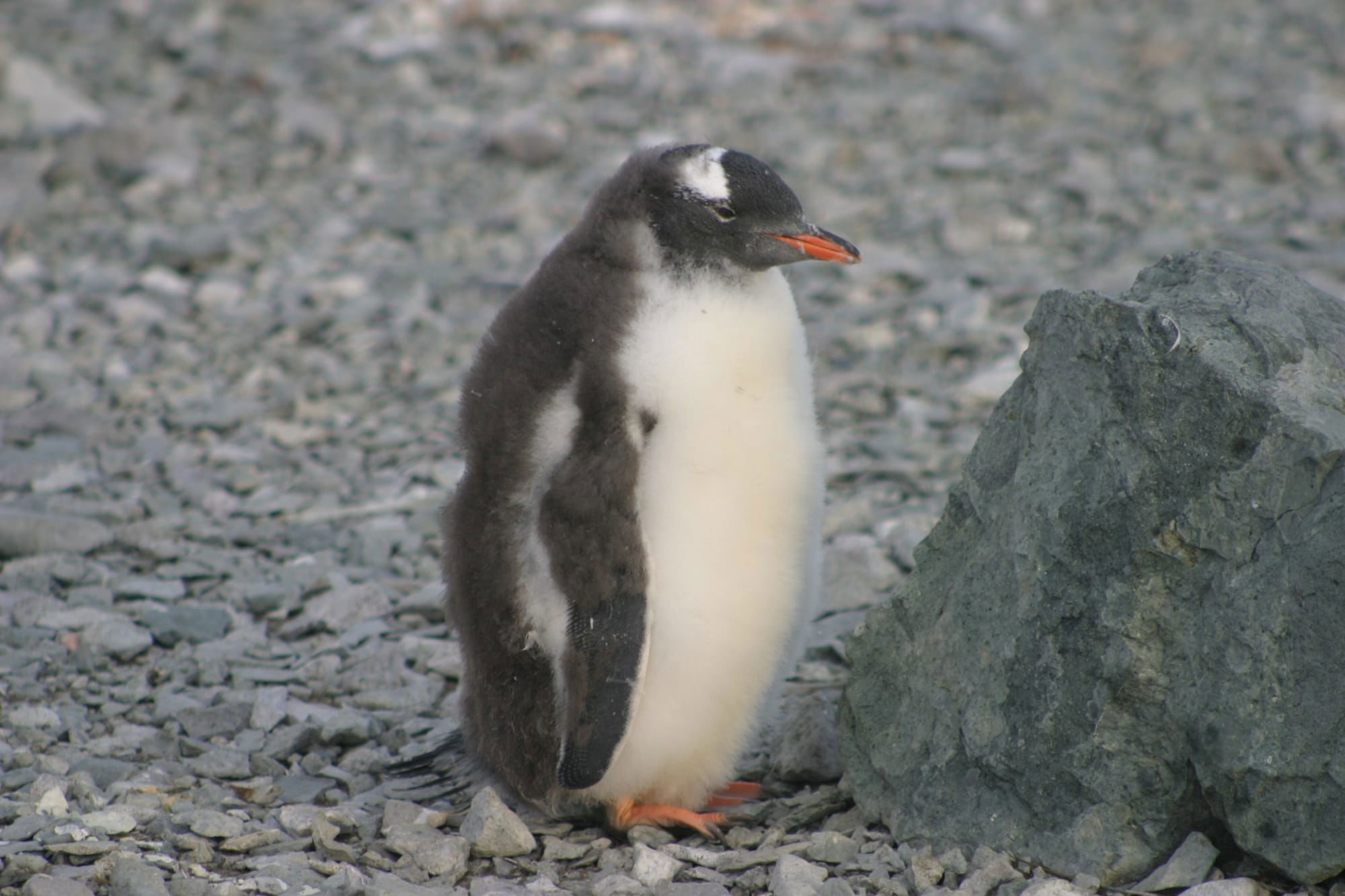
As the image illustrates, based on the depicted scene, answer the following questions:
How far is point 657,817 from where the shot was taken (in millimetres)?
3623

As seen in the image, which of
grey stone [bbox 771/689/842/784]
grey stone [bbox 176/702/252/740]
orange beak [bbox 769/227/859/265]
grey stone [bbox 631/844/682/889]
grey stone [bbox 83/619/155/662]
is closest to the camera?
grey stone [bbox 631/844/682/889]

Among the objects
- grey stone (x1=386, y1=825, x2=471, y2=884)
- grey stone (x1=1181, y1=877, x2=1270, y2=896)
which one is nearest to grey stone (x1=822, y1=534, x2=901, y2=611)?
grey stone (x1=386, y1=825, x2=471, y2=884)

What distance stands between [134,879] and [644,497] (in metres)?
1.34

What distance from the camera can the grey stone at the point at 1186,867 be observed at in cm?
292

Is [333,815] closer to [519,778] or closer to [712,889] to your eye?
[519,778]

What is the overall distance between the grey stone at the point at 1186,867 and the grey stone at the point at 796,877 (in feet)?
2.12

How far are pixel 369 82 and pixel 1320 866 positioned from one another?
950 centimetres

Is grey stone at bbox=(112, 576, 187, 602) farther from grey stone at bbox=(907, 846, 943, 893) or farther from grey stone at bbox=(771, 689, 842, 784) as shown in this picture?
grey stone at bbox=(907, 846, 943, 893)

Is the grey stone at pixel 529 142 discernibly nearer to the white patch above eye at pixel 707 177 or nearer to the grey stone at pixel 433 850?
the white patch above eye at pixel 707 177

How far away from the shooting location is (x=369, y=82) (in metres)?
10.9

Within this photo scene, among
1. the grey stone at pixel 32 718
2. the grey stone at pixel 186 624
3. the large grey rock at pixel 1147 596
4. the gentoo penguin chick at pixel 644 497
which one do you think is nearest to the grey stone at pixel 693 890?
the gentoo penguin chick at pixel 644 497

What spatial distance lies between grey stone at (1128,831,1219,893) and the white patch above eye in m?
1.78

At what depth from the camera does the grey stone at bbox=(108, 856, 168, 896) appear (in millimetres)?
3021

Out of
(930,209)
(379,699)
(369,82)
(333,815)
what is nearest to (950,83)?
(930,209)
